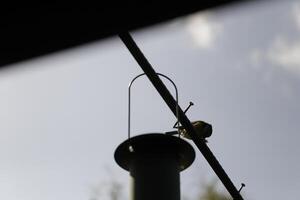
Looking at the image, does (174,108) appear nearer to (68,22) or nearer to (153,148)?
(153,148)

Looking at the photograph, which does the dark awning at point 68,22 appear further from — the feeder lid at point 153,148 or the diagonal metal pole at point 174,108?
the feeder lid at point 153,148

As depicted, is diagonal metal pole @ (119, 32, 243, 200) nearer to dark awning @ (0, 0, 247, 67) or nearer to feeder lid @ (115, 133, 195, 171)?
feeder lid @ (115, 133, 195, 171)

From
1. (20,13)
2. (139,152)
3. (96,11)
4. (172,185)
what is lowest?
(96,11)

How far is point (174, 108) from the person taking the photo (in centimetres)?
372

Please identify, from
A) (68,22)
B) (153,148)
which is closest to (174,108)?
(153,148)

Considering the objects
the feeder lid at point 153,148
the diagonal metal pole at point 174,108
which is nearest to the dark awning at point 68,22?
the diagonal metal pole at point 174,108

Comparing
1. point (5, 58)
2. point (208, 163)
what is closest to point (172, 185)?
point (208, 163)

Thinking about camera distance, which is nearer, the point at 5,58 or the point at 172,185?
the point at 5,58

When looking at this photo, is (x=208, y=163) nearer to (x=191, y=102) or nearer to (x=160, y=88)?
(x=191, y=102)

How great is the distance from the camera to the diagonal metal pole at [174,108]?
326 centimetres

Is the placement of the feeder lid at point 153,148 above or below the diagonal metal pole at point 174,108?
below

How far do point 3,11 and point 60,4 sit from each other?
0.16 m

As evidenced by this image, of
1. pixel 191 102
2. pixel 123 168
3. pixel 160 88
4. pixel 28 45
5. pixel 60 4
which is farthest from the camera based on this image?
pixel 191 102

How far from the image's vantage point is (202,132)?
4957mm
